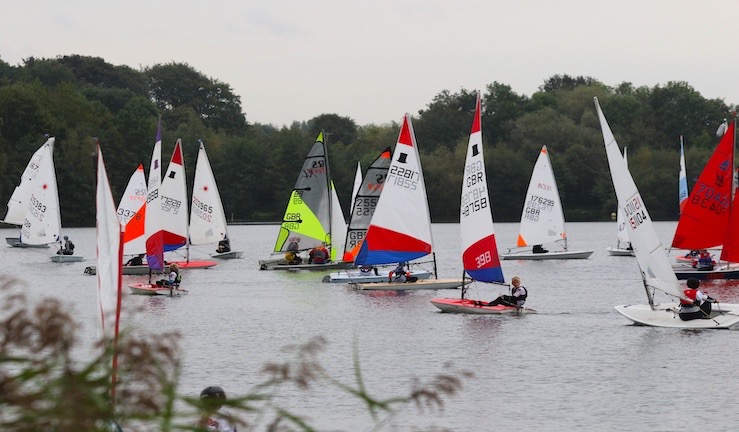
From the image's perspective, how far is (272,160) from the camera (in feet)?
354

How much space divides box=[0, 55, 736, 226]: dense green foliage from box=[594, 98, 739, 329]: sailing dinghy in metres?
72.4

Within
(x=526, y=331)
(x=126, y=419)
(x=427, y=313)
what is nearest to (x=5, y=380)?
(x=126, y=419)

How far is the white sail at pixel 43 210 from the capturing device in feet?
186

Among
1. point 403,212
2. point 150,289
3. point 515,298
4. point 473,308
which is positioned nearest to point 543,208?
point 403,212

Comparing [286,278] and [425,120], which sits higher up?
[425,120]

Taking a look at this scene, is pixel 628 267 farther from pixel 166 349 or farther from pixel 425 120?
pixel 425 120

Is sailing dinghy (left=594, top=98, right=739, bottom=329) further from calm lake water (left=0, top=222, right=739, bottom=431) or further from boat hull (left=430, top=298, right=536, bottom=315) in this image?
boat hull (left=430, top=298, right=536, bottom=315)

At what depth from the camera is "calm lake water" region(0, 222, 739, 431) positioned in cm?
1869

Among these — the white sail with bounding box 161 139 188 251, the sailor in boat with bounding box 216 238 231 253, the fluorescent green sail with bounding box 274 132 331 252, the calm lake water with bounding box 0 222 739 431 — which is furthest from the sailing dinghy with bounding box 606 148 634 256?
the white sail with bounding box 161 139 188 251

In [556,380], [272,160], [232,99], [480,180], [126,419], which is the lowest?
[556,380]

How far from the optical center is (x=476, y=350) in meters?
26.0

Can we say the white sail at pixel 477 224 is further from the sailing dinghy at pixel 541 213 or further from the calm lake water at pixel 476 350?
the sailing dinghy at pixel 541 213

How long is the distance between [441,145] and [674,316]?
83804mm

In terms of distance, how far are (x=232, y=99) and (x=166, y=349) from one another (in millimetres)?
142462
